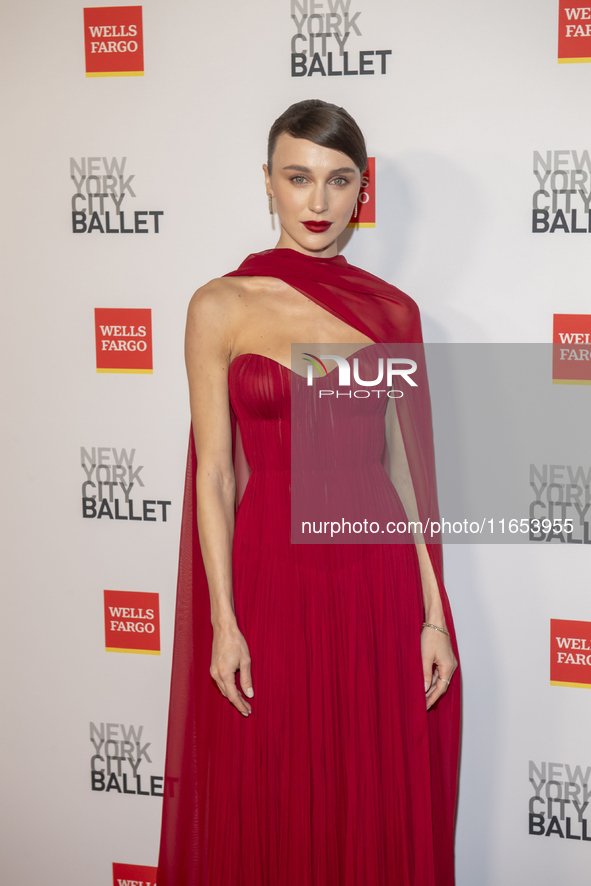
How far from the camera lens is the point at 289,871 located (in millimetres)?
1472

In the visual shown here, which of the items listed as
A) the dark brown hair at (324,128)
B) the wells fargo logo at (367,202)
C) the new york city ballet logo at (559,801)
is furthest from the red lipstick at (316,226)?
the new york city ballet logo at (559,801)

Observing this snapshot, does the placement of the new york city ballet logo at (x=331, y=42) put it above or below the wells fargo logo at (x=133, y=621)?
above

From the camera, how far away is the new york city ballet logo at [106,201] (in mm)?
1946

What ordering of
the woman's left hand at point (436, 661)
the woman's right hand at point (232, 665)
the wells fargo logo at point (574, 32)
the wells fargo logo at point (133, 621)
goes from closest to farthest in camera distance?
the woman's right hand at point (232, 665) → the woman's left hand at point (436, 661) → the wells fargo logo at point (574, 32) → the wells fargo logo at point (133, 621)

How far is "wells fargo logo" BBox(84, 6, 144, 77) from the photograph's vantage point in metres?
1.90

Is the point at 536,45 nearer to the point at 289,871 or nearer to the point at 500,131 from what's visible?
the point at 500,131

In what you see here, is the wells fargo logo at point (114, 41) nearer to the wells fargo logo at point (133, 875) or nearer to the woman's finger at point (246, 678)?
the woman's finger at point (246, 678)

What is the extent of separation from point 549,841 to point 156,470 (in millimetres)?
1307

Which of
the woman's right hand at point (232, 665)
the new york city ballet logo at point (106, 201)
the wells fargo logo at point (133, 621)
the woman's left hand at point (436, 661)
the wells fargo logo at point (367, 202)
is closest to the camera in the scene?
the woman's right hand at point (232, 665)

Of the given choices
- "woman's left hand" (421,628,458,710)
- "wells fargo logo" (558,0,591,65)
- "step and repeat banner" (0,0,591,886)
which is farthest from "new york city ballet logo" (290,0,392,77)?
"woman's left hand" (421,628,458,710)

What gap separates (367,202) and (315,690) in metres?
1.08

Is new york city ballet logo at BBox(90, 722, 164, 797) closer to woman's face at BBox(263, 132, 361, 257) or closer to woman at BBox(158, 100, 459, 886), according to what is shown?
woman at BBox(158, 100, 459, 886)

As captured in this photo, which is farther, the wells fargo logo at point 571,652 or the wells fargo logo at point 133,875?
the wells fargo logo at point 133,875

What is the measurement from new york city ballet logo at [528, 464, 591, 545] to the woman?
0.45 meters
